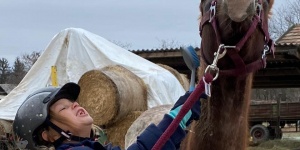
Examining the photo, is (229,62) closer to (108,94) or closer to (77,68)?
(108,94)

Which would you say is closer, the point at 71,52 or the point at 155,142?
the point at 155,142

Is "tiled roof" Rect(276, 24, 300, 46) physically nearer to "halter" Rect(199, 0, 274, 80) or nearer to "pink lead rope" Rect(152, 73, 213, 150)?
"halter" Rect(199, 0, 274, 80)

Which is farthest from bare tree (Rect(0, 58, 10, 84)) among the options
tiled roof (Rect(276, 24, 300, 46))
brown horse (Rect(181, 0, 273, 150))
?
brown horse (Rect(181, 0, 273, 150))

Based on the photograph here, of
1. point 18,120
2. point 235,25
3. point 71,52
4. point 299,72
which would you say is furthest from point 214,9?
point 299,72

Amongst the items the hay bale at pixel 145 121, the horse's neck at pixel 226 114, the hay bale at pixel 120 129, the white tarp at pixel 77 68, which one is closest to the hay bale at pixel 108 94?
the hay bale at pixel 120 129

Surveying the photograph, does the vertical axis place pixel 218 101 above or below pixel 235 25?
below

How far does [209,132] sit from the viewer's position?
11.3 feet

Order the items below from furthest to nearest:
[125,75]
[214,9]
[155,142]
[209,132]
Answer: [125,75], [209,132], [214,9], [155,142]

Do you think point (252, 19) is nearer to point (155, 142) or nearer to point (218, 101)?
point (218, 101)

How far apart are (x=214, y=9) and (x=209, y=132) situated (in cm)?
81

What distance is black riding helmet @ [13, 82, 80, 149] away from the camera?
2.88 metres

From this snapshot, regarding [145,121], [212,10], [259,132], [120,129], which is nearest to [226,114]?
[212,10]

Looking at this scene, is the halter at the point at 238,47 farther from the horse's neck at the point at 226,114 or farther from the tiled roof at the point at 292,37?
the tiled roof at the point at 292,37

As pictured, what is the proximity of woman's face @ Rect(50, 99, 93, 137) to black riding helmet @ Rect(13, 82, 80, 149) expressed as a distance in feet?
0.16
